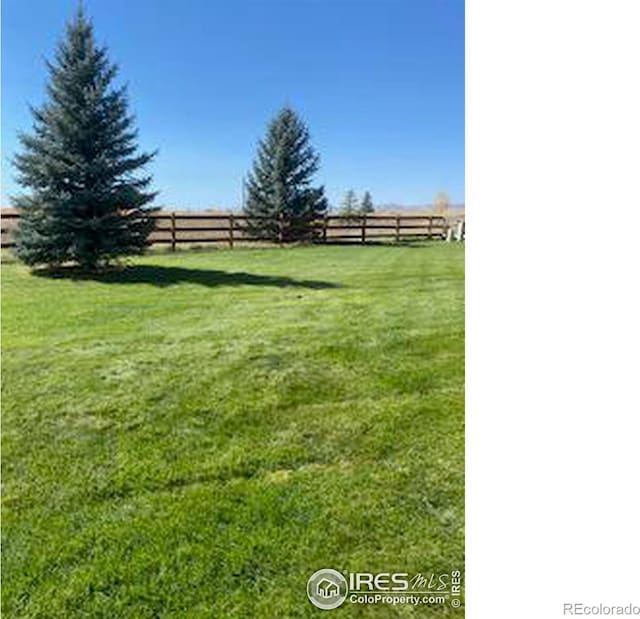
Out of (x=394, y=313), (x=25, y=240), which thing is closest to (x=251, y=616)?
(x=394, y=313)

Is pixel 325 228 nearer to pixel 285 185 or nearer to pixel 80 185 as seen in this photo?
pixel 285 185

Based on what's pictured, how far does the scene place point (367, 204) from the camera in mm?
3307

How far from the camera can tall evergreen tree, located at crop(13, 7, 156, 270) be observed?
5.57 m

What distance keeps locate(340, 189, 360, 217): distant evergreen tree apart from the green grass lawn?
63 cm

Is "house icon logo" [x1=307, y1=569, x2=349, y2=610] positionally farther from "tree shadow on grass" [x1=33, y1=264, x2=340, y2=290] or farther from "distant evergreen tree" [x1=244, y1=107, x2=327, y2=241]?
"tree shadow on grass" [x1=33, y1=264, x2=340, y2=290]

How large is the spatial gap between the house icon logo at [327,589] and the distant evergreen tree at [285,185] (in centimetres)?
163
